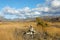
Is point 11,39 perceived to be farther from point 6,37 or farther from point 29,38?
point 29,38

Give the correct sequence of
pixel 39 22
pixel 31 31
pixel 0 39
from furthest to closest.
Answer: pixel 39 22 → pixel 31 31 → pixel 0 39

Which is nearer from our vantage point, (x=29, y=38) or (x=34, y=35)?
(x=29, y=38)

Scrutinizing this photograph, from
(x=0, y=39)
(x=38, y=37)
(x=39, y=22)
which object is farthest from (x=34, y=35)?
(x=39, y=22)

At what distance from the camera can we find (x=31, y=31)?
16906 millimetres

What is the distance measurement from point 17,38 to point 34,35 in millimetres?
3223

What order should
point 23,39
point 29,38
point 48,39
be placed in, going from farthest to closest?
point 48,39 < point 29,38 < point 23,39

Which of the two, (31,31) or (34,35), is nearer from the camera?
(34,35)

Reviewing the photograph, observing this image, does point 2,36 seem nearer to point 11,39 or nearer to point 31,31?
point 11,39

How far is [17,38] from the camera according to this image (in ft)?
42.3

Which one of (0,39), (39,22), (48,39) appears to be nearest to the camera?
(0,39)

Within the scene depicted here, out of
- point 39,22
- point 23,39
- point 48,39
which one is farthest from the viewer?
point 39,22

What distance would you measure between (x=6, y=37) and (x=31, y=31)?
4.59 m

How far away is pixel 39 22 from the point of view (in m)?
43.2

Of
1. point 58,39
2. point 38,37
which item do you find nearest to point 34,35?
point 38,37
